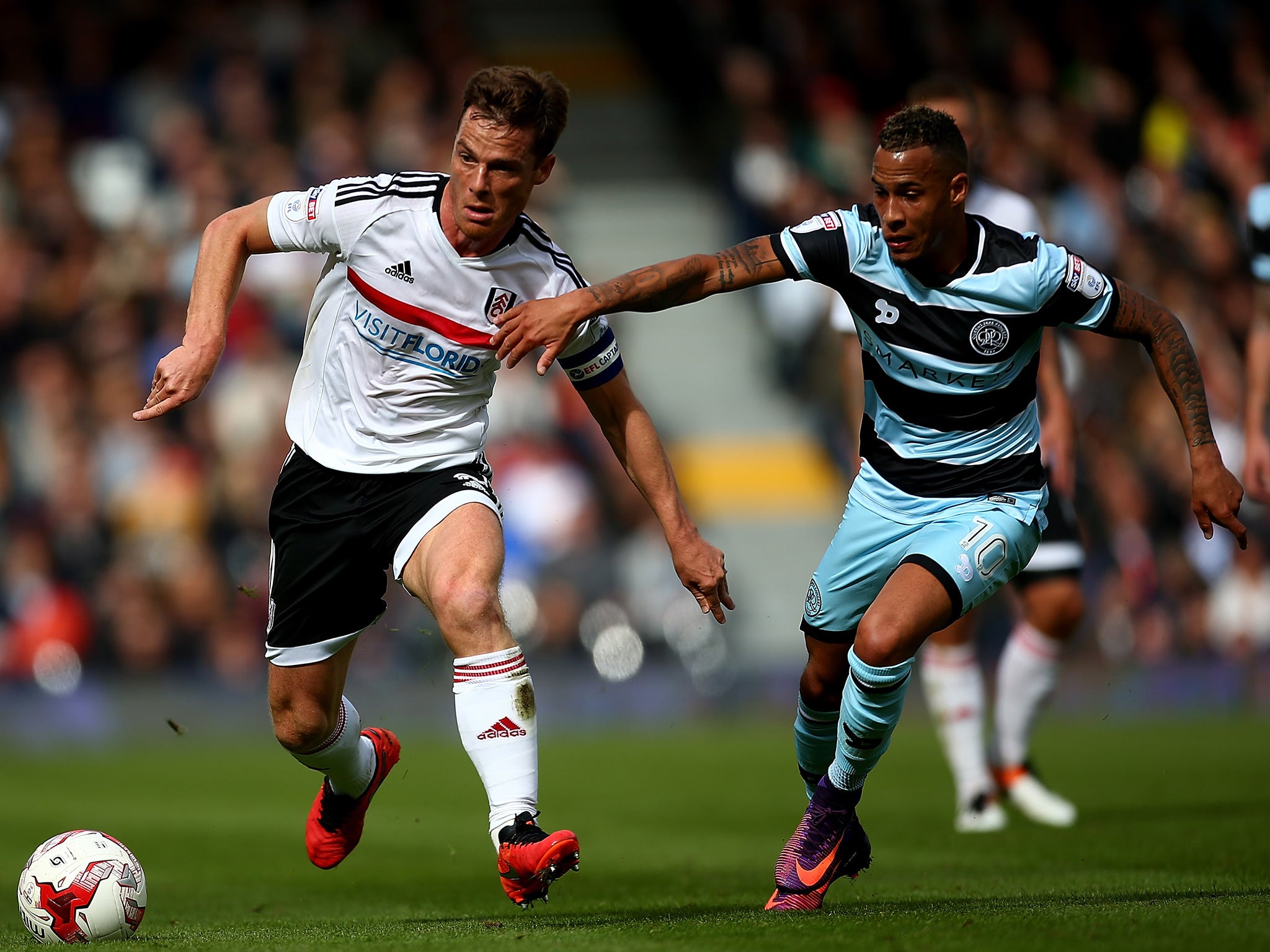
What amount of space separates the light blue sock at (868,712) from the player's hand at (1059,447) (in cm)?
240

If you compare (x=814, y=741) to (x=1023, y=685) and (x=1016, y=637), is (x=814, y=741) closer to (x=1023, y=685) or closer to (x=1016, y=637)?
(x=1023, y=685)

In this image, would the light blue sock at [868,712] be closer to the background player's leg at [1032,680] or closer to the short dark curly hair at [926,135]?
the short dark curly hair at [926,135]

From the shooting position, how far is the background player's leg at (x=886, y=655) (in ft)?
17.9

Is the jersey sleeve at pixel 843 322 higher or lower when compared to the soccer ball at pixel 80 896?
higher

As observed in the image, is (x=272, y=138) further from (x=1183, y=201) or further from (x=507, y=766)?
(x=507, y=766)

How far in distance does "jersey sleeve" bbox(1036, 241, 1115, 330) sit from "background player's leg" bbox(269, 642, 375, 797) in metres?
2.69

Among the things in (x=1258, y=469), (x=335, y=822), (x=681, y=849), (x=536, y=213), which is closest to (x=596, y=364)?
(x=335, y=822)

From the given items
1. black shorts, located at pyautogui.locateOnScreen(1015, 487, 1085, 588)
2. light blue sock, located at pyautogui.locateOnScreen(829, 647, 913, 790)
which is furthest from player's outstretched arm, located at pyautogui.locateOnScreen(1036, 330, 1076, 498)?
light blue sock, located at pyautogui.locateOnScreen(829, 647, 913, 790)

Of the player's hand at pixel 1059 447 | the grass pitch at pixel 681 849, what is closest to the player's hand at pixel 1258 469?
the player's hand at pixel 1059 447

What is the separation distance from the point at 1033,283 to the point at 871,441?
82 centimetres

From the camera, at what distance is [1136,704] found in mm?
14406

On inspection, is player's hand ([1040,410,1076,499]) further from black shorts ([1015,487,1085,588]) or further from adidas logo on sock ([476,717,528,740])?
adidas logo on sock ([476,717,528,740])

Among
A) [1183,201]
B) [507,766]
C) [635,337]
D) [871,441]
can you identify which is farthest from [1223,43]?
[507,766]

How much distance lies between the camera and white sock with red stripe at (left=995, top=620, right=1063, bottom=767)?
818cm
